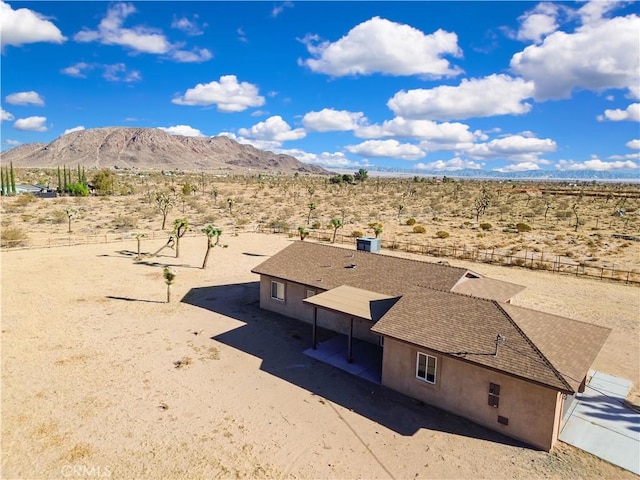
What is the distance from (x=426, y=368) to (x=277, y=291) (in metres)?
12.1

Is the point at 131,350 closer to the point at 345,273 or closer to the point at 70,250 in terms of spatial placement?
the point at 345,273

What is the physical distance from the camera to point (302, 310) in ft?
82.4

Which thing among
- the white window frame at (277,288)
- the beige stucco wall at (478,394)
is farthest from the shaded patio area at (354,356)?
the white window frame at (277,288)

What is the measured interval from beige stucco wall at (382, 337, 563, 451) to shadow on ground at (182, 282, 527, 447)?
1.18 feet

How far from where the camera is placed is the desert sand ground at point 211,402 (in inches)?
511

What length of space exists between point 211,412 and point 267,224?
45825 millimetres

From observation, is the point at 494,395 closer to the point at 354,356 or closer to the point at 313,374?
the point at 354,356

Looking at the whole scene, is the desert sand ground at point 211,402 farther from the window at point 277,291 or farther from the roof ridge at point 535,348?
the roof ridge at point 535,348

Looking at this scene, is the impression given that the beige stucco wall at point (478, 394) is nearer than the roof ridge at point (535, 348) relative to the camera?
No

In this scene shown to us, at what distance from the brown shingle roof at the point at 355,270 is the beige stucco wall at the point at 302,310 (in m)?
0.68

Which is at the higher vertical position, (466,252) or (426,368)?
(466,252)

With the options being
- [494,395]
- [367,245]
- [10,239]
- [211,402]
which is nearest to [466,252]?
[367,245]

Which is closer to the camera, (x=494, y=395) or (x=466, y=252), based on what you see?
(x=494, y=395)

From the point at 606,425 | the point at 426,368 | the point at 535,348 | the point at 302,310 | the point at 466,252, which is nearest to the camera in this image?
the point at 535,348
